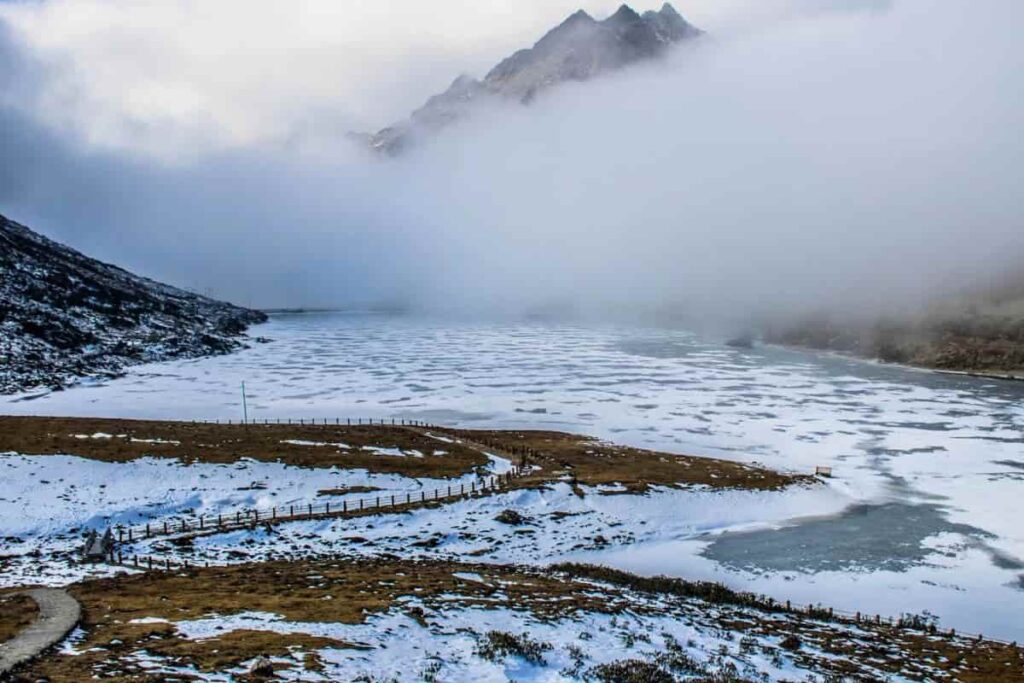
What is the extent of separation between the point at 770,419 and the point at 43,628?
73178 mm

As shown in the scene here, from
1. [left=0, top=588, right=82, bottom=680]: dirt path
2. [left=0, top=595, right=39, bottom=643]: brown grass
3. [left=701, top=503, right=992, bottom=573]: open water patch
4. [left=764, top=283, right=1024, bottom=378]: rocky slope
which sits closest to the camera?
[left=0, top=588, right=82, bottom=680]: dirt path

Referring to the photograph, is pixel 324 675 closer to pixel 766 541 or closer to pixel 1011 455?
pixel 766 541

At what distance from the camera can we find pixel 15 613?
2700cm

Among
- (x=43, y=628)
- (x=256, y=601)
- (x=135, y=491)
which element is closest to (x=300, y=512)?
(x=135, y=491)

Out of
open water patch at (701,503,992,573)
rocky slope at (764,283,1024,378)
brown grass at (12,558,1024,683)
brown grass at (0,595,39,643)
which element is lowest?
open water patch at (701,503,992,573)

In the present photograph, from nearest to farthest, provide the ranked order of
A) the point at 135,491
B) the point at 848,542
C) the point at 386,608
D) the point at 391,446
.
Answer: the point at 386,608 → the point at 848,542 → the point at 135,491 → the point at 391,446

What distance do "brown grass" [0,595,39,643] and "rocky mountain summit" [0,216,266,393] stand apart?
8604 cm

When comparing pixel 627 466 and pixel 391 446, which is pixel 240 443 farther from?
pixel 627 466

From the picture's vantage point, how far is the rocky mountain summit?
11575 cm

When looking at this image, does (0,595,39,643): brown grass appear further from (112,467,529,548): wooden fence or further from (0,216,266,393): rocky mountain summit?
(0,216,266,393): rocky mountain summit

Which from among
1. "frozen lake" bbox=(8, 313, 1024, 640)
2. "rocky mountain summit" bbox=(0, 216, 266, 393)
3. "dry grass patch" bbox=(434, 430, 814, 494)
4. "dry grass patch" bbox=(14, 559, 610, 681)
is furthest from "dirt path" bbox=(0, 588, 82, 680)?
"rocky mountain summit" bbox=(0, 216, 266, 393)

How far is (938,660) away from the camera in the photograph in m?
28.3

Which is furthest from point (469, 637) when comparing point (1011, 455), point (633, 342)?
point (633, 342)

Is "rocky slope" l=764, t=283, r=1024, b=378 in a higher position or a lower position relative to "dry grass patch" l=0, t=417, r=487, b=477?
higher
